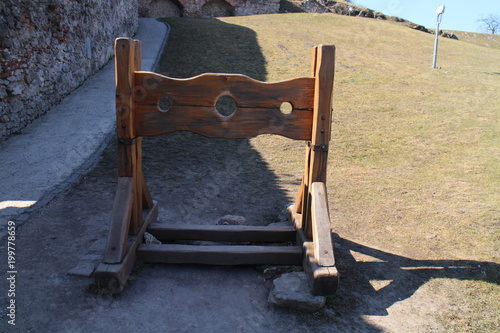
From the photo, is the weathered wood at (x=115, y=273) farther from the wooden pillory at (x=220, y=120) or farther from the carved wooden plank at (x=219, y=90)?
the carved wooden plank at (x=219, y=90)

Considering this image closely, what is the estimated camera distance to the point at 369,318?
2.61 meters

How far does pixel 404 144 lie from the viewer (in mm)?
6773

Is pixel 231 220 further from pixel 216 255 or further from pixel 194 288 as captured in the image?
pixel 194 288

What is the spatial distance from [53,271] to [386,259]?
2.51 metres

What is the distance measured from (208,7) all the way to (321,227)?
62.8 feet

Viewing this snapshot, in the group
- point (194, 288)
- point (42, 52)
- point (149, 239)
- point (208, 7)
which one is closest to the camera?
point (194, 288)

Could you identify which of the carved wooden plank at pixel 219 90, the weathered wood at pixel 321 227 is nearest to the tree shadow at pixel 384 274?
the weathered wood at pixel 321 227

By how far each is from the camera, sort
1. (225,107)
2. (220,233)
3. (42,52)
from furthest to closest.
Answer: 1. (225,107)
2. (42,52)
3. (220,233)

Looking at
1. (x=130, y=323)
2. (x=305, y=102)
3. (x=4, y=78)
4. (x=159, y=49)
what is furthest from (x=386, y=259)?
(x=159, y=49)

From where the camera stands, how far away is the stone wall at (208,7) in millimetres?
19141

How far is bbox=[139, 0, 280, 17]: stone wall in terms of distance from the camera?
62.8 ft

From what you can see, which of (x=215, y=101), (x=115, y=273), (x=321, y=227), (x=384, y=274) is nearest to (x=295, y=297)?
(x=321, y=227)

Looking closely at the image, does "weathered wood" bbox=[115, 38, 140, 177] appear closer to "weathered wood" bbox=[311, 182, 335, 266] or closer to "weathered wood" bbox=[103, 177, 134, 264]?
"weathered wood" bbox=[103, 177, 134, 264]

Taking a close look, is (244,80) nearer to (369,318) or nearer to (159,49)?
(369,318)
